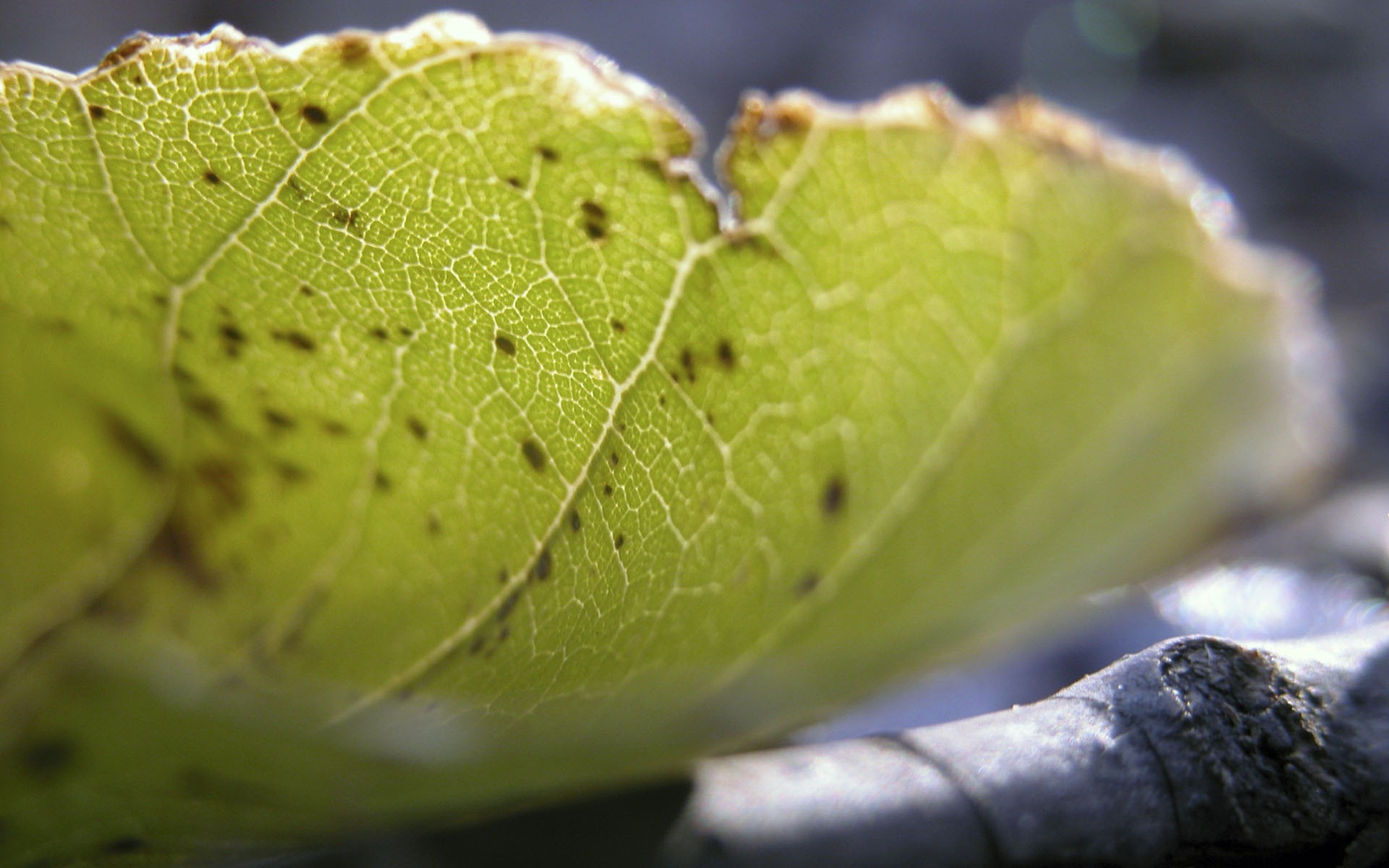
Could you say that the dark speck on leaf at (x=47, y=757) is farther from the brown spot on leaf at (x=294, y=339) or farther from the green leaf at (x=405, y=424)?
the brown spot on leaf at (x=294, y=339)

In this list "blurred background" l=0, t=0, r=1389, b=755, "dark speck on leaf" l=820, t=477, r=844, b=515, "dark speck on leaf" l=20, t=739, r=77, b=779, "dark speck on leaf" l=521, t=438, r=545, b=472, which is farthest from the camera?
"blurred background" l=0, t=0, r=1389, b=755

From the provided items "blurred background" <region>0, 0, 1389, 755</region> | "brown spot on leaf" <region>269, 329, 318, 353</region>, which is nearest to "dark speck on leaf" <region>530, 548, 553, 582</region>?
"brown spot on leaf" <region>269, 329, 318, 353</region>

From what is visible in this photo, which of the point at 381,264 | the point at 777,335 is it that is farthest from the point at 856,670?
the point at 381,264

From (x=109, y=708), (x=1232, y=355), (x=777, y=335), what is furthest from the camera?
(x=1232, y=355)

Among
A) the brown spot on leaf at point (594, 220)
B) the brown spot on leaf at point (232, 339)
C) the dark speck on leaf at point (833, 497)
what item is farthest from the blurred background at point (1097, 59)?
the brown spot on leaf at point (232, 339)

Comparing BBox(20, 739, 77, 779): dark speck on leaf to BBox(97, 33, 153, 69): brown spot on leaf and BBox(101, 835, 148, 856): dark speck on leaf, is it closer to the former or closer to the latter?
BBox(101, 835, 148, 856): dark speck on leaf

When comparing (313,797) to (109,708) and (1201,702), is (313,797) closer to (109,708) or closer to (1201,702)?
(109,708)

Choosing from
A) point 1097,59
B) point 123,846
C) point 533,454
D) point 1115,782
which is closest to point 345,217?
point 533,454
